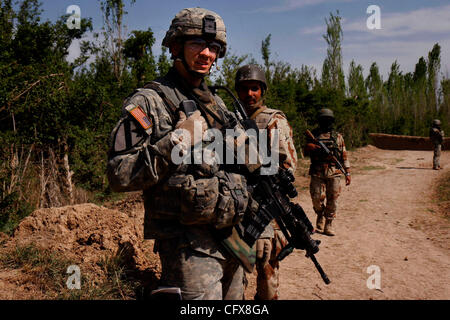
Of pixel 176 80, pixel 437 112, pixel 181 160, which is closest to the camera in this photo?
pixel 181 160

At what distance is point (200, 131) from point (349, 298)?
3038 mm

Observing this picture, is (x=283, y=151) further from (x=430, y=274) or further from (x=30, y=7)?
(x=30, y=7)

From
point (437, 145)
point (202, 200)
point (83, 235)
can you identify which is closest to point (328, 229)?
point (83, 235)

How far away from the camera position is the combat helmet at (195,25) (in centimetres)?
202

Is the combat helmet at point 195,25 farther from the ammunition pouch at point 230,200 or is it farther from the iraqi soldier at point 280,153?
the iraqi soldier at point 280,153

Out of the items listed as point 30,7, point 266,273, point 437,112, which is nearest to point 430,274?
point 266,273

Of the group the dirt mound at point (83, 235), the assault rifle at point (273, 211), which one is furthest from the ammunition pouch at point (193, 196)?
the dirt mound at point (83, 235)

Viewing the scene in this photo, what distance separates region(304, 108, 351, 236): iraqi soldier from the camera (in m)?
6.25

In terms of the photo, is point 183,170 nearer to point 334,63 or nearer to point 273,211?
point 273,211

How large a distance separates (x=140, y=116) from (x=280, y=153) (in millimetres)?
1524

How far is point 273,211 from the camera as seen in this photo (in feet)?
7.76

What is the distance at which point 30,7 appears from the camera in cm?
691

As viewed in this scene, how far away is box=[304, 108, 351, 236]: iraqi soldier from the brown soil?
0.47 m

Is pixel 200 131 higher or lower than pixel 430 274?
higher
